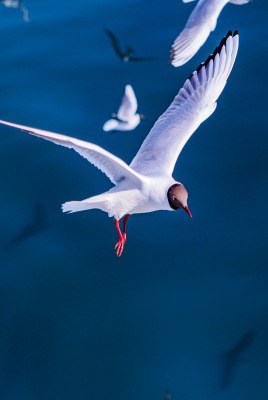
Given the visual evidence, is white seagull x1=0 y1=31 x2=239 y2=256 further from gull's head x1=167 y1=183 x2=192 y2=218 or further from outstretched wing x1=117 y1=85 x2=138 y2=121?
outstretched wing x1=117 y1=85 x2=138 y2=121

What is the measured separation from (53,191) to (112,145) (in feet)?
2.29

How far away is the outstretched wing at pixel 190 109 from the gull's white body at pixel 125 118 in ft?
3.12

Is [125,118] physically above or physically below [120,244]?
above

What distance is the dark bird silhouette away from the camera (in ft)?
15.2

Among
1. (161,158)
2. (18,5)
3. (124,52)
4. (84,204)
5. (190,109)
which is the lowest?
(84,204)

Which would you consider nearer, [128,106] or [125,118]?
[128,106]

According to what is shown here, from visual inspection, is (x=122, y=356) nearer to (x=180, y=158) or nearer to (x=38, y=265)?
(x=38, y=265)

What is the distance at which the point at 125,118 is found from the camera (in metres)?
6.24

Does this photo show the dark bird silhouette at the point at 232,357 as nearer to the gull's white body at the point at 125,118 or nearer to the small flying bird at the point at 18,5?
the gull's white body at the point at 125,118

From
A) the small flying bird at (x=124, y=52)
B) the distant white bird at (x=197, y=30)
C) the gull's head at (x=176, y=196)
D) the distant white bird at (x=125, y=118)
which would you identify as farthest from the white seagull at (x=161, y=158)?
the small flying bird at (x=124, y=52)

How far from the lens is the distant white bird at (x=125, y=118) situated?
5.98m

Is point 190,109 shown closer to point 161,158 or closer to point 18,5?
point 161,158

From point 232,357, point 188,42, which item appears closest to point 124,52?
point 188,42

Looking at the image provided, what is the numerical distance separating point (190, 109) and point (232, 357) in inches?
68.1
